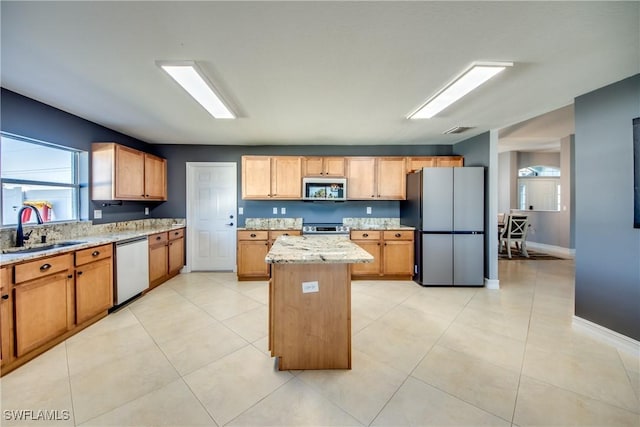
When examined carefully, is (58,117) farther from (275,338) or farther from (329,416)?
(329,416)

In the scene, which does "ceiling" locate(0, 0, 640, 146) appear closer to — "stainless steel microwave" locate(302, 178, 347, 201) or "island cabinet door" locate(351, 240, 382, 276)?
"stainless steel microwave" locate(302, 178, 347, 201)

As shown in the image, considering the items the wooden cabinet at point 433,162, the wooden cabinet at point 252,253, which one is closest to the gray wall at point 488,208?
the wooden cabinet at point 433,162

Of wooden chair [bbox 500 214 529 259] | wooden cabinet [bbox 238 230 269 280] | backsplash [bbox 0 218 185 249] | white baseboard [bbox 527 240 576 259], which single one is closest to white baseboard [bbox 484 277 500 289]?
wooden chair [bbox 500 214 529 259]

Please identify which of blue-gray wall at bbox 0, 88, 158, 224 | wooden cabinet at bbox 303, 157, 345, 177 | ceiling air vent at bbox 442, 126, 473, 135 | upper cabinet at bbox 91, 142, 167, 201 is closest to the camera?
blue-gray wall at bbox 0, 88, 158, 224

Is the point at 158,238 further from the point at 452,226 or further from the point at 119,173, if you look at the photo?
the point at 452,226

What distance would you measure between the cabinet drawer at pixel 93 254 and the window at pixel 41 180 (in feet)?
2.33

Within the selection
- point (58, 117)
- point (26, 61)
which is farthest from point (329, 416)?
point (58, 117)

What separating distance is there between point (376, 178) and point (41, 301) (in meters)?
4.42

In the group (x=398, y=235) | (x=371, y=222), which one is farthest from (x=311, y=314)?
(x=371, y=222)

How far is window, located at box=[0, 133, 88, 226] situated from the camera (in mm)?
2379

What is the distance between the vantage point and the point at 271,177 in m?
4.23

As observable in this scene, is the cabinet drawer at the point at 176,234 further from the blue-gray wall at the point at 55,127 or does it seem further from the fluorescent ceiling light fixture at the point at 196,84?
the fluorescent ceiling light fixture at the point at 196,84

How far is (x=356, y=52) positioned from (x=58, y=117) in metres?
3.52

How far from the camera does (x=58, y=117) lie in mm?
2775
